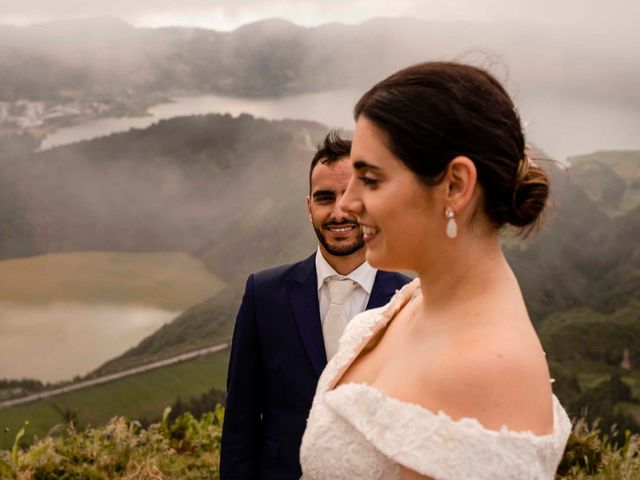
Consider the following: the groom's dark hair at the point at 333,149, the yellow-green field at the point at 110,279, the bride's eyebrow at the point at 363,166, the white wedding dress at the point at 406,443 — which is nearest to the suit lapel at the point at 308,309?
the groom's dark hair at the point at 333,149

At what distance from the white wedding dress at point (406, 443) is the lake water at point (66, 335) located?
12.6 m

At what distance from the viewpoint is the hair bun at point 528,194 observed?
1282 millimetres

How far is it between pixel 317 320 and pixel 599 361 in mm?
11319

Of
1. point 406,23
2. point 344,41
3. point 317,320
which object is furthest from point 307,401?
point 344,41

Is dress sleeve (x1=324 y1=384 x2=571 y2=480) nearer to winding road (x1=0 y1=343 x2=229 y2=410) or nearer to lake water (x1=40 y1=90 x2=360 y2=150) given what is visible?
winding road (x1=0 y1=343 x2=229 y2=410)

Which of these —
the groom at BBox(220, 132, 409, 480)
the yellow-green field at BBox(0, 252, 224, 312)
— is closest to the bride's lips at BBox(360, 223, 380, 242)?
the groom at BBox(220, 132, 409, 480)

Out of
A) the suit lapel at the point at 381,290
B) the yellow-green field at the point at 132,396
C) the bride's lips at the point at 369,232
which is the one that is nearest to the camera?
the bride's lips at the point at 369,232

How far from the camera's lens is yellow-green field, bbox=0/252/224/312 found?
47.9 feet

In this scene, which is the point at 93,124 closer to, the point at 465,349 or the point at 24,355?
the point at 24,355

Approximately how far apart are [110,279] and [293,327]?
13.7 metres

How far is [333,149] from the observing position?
2.58 meters

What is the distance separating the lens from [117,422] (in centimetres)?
541

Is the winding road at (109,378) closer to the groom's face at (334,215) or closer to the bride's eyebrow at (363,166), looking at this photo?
the groom's face at (334,215)

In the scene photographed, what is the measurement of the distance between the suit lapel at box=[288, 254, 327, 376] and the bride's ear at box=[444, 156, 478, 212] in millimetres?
1385
